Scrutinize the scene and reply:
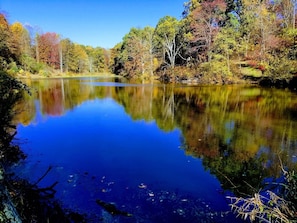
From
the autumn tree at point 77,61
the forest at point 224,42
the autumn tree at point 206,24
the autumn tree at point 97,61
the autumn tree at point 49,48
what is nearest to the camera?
the forest at point 224,42

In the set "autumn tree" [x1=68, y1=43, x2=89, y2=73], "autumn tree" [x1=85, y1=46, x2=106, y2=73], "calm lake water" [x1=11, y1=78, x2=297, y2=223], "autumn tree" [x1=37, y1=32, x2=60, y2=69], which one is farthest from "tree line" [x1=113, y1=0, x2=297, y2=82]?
"autumn tree" [x1=85, y1=46, x2=106, y2=73]

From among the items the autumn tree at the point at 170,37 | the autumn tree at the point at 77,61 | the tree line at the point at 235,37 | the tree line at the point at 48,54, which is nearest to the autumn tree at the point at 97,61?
the tree line at the point at 48,54

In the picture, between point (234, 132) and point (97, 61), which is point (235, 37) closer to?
point (234, 132)

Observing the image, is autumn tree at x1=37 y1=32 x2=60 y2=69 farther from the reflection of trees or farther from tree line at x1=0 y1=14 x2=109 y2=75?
the reflection of trees

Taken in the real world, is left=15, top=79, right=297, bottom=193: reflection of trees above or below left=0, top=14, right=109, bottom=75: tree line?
below

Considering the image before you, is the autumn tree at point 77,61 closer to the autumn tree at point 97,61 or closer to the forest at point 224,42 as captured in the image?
the autumn tree at point 97,61

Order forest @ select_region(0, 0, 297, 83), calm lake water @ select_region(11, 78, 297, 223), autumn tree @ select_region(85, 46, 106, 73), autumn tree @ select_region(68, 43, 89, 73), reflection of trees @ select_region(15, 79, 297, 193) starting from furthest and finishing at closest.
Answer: autumn tree @ select_region(85, 46, 106, 73), autumn tree @ select_region(68, 43, 89, 73), forest @ select_region(0, 0, 297, 83), reflection of trees @ select_region(15, 79, 297, 193), calm lake water @ select_region(11, 78, 297, 223)

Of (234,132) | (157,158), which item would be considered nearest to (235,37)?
(234,132)

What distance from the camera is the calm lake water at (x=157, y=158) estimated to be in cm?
466

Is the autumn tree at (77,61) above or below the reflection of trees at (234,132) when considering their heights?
above

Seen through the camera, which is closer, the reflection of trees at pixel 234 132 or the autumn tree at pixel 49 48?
the reflection of trees at pixel 234 132

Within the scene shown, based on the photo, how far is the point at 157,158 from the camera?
23.5ft

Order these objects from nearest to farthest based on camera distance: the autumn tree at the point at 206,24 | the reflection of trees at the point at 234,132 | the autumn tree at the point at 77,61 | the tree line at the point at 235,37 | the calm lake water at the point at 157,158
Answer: the calm lake water at the point at 157,158
the reflection of trees at the point at 234,132
the tree line at the point at 235,37
the autumn tree at the point at 206,24
the autumn tree at the point at 77,61

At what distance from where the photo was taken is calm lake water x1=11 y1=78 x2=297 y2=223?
466 centimetres
